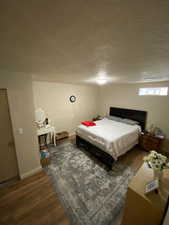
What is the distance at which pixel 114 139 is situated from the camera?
249 centimetres

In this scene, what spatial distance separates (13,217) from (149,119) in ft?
14.5

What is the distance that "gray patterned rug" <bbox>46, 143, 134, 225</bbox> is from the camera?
4.99 ft

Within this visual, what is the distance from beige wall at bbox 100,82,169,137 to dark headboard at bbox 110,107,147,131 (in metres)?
0.16

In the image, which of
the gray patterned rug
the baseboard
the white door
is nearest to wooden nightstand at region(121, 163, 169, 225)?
the gray patterned rug

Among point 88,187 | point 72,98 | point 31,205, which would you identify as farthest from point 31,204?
point 72,98

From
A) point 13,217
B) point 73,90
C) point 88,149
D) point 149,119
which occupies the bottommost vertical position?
point 13,217

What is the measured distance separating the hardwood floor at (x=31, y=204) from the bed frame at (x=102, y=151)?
141cm

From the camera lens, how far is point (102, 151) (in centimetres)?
261

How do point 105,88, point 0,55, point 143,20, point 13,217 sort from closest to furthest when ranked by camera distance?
point 143,20 → point 0,55 → point 13,217 → point 105,88

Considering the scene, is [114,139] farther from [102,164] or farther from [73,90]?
[73,90]

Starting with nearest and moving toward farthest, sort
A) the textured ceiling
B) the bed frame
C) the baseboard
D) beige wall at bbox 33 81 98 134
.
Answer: the textured ceiling → the baseboard → the bed frame → beige wall at bbox 33 81 98 134

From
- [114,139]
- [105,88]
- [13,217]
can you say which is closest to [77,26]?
[114,139]

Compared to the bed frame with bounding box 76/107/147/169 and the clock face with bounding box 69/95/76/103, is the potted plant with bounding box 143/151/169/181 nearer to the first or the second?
the bed frame with bounding box 76/107/147/169

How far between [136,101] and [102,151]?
102 inches
